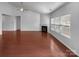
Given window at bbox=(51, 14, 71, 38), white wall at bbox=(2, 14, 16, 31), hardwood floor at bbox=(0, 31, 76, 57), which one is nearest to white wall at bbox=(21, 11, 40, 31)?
white wall at bbox=(2, 14, 16, 31)

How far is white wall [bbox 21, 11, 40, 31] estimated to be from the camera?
52.9 feet

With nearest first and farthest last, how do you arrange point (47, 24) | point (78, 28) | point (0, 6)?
1. point (78, 28)
2. point (0, 6)
3. point (47, 24)

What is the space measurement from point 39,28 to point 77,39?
11438 millimetres

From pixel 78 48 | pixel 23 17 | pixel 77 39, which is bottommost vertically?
pixel 78 48

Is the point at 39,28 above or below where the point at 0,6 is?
below

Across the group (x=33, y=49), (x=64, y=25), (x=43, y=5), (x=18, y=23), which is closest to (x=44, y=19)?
(x=18, y=23)

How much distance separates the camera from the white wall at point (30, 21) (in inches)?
634

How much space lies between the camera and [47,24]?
1538cm

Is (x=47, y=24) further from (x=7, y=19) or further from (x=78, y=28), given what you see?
(x=78, y=28)

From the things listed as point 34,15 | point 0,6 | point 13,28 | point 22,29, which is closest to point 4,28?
point 13,28

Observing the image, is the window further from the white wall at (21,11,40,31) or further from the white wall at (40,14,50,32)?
the white wall at (21,11,40,31)

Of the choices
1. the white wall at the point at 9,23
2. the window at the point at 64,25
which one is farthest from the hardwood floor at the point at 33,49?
the white wall at the point at 9,23

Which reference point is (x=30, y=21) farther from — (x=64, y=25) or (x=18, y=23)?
(x=64, y=25)

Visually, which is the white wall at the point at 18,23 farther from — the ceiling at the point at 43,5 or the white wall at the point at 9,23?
the ceiling at the point at 43,5
